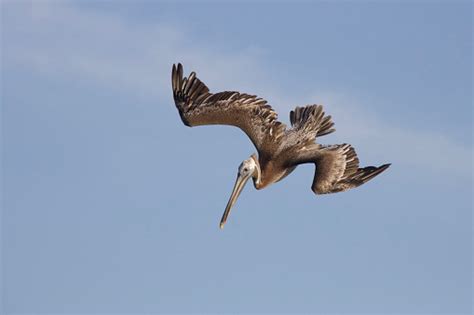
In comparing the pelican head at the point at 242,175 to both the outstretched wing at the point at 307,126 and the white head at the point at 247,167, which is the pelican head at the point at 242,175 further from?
the outstretched wing at the point at 307,126

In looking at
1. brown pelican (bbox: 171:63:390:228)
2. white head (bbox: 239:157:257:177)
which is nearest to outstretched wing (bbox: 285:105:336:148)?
brown pelican (bbox: 171:63:390:228)

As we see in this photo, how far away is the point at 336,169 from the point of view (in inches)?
985

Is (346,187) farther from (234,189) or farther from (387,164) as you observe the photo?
(234,189)

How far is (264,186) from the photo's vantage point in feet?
85.9

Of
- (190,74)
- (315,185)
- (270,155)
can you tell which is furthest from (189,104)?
(315,185)

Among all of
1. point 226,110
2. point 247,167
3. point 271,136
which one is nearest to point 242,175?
point 247,167

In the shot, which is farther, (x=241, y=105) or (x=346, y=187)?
(x=241, y=105)

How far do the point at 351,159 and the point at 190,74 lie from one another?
5067 mm

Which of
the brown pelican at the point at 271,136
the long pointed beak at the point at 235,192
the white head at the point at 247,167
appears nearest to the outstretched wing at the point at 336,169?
the brown pelican at the point at 271,136

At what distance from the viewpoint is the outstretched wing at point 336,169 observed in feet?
81.3

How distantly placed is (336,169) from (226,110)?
11.9ft

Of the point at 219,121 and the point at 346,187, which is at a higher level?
the point at 219,121

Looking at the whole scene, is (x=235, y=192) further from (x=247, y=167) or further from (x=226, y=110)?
(x=226, y=110)

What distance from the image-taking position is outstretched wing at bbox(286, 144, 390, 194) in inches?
975
